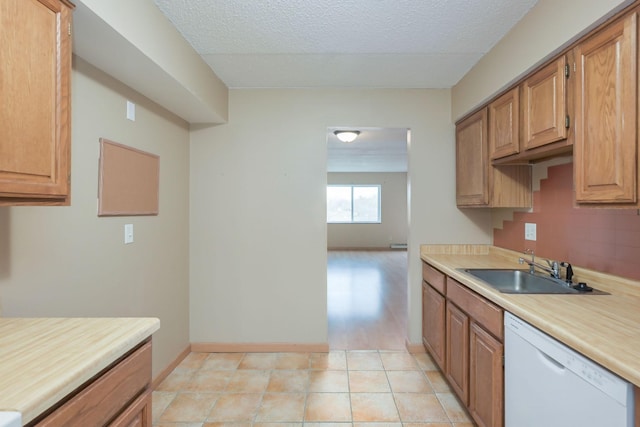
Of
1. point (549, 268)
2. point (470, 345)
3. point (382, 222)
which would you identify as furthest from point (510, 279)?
point (382, 222)

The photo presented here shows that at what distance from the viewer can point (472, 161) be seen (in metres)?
2.66

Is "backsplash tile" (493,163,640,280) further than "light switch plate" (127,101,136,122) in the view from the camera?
No

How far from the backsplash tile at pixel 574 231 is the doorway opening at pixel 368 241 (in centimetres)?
117

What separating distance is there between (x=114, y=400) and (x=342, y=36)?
7.23 feet

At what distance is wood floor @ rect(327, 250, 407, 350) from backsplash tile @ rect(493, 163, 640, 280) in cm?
158

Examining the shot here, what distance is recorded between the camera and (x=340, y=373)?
265 cm

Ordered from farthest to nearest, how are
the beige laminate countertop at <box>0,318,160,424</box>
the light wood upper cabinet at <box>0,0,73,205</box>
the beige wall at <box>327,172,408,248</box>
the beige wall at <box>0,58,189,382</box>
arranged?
the beige wall at <box>327,172,408,248</box>
the beige wall at <box>0,58,189,382</box>
the light wood upper cabinet at <box>0,0,73,205</box>
the beige laminate countertop at <box>0,318,160,424</box>

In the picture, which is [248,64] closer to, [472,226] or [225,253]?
[225,253]

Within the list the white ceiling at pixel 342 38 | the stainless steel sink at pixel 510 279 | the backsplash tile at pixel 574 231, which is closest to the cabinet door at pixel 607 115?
the backsplash tile at pixel 574 231

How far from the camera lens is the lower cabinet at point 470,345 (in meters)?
1.65

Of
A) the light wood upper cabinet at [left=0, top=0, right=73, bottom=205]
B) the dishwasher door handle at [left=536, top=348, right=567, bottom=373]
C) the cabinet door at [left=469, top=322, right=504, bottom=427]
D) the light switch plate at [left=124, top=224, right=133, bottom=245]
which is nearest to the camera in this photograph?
the light wood upper cabinet at [left=0, top=0, right=73, bottom=205]

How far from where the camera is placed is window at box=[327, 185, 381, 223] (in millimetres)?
10289

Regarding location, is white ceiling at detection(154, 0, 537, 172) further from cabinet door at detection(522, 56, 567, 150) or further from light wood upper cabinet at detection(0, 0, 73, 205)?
light wood upper cabinet at detection(0, 0, 73, 205)

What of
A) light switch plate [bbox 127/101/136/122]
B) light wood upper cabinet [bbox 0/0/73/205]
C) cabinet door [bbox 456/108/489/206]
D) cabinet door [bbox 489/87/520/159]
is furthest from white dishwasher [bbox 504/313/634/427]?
light switch plate [bbox 127/101/136/122]
